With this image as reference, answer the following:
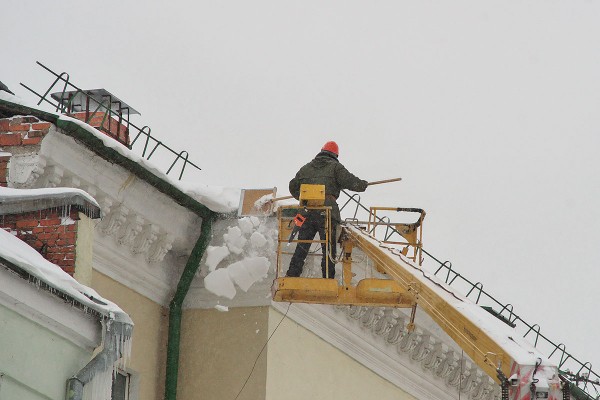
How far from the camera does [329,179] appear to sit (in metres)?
20.0

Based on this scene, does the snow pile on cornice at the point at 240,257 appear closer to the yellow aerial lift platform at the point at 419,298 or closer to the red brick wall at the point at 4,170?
the yellow aerial lift platform at the point at 419,298

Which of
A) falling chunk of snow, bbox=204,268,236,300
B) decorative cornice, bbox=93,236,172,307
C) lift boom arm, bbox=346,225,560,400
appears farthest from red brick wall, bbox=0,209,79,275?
falling chunk of snow, bbox=204,268,236,300

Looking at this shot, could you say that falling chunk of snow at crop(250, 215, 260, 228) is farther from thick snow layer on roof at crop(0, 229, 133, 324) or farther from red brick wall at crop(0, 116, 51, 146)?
thick snow layer on roof at crop(0, 229, 133, 324)

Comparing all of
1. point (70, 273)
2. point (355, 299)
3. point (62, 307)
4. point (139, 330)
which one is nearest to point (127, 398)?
point (139, 330)

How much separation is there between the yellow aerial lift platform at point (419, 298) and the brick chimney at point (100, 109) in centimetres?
236

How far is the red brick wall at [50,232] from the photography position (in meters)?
14.7

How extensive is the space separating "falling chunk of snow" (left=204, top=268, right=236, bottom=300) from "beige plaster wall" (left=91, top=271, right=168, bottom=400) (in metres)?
0.67

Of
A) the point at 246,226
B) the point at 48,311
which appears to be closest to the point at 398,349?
the point at 246,226

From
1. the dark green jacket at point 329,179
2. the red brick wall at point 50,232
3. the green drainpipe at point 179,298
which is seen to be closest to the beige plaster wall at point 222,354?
the green drainpipe at point 179,298

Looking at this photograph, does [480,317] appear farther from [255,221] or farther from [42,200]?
[255,221]

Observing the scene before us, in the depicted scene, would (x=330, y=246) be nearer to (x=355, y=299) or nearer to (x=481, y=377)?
(x=355, y=299)

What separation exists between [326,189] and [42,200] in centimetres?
590

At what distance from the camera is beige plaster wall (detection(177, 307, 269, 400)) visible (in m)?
19.9

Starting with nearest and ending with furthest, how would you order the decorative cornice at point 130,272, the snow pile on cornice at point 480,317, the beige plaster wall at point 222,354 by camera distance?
the snow pile on cornice at point 480,317 < the decorative cornice at point 130,272 < the beige plaster wall at point 222,354
